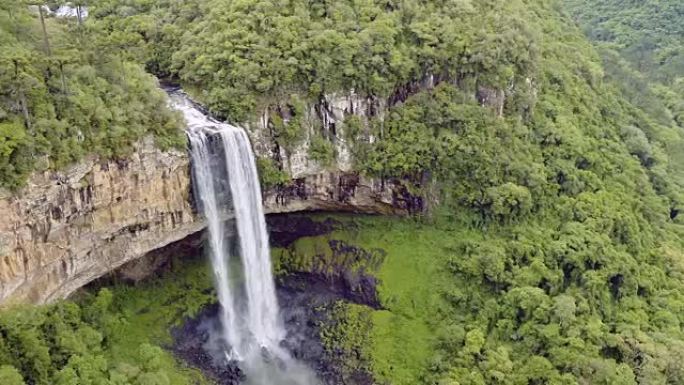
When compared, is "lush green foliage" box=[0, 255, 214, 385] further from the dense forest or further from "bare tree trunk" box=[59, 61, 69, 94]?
"bare tree trunk" box=[59, 61, 69, 94]

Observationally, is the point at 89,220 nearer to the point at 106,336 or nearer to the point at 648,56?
the point at 106,336

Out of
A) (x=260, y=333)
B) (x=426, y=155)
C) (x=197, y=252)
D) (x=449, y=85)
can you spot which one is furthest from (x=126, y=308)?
(x=449, y=85)

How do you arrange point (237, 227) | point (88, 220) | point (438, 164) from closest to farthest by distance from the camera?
point (88, 220), point (237, 227), point (438, 164)

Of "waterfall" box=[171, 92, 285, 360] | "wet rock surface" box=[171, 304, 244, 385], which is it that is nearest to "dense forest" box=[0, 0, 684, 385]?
"waterfall" box=[171, 92, 285, 360]

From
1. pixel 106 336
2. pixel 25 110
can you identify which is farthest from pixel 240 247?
pixel 25 110

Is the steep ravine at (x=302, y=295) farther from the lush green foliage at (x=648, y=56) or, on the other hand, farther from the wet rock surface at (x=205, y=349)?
the lush green foliage at (x=648, y=56)

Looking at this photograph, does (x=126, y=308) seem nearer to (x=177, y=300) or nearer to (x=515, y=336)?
(x=177, y=300)

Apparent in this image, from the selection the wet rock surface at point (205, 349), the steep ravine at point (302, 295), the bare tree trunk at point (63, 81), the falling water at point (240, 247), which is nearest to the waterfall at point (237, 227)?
the falling water at point (240, 247)
